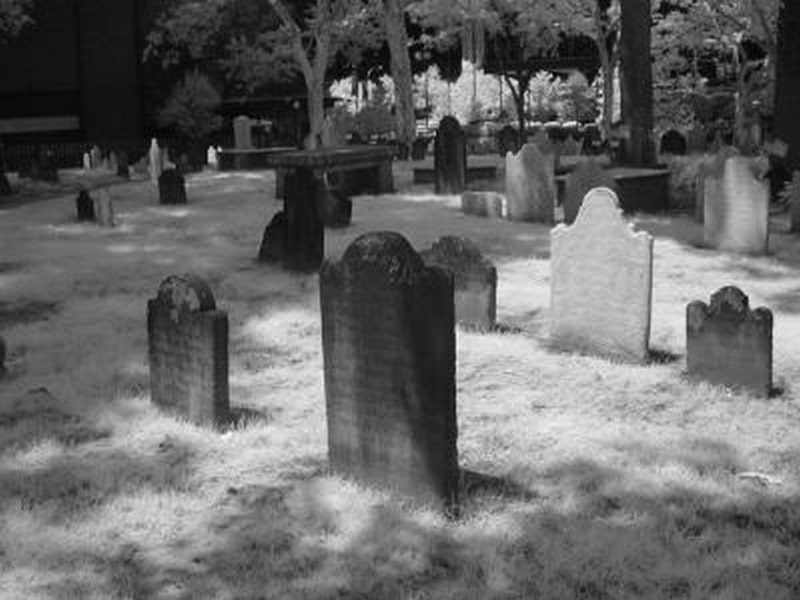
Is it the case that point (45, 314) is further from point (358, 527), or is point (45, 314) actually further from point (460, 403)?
point (358, 527)

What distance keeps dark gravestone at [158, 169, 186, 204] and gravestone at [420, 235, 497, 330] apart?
1178 centimetres

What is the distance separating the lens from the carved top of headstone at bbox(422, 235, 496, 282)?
8938mm

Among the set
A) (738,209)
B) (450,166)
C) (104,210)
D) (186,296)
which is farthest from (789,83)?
(186,296)

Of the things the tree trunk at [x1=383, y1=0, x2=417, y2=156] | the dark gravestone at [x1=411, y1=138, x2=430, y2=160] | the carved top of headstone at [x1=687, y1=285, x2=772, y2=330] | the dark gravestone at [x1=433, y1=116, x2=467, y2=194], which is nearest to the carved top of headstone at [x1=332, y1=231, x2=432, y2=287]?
the carved top of headstone at [x1=687, y1=285, x2=772, y2=330]

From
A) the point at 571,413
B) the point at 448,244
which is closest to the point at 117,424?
the point at 571,413

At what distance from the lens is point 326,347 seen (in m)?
5.74

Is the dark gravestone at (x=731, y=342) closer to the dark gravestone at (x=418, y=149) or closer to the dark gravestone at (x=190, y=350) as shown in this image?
the dark gravestone at (x=190, y=350)

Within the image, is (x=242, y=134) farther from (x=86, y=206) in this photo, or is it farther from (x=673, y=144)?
(x=86, y=206)

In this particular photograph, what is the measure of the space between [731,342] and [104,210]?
11710 millimetres

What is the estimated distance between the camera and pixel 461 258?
29.6 ft

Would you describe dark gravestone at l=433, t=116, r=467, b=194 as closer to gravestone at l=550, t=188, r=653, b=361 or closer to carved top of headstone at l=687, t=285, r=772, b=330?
gravestone at l=550, t=188, r=653, b=361

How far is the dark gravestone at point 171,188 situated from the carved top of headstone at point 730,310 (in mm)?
14033

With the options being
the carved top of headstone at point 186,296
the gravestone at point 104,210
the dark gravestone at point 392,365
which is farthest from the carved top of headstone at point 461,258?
the gravestone at point 104,210

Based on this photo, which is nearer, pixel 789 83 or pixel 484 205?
pixel 484 205
